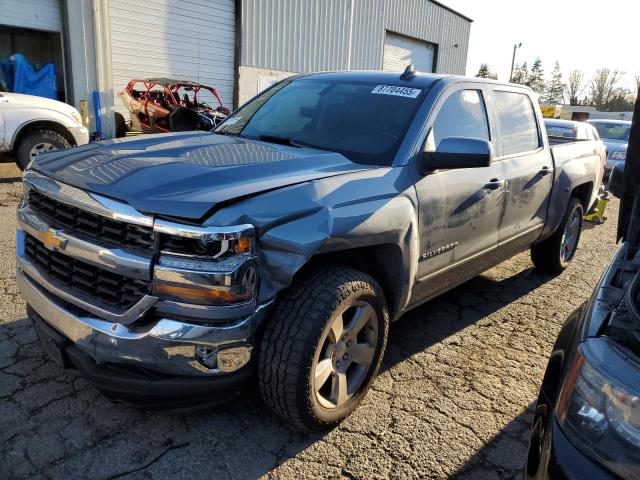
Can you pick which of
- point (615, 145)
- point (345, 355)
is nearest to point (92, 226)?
point (345, 355)

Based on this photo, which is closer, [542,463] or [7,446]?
[542,463]

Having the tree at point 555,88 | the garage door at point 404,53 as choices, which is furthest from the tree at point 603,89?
the garage door at point 404,53

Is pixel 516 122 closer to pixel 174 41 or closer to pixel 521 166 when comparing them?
pixel 521 166

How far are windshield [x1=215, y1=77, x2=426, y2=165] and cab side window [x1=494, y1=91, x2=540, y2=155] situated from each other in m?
1.02

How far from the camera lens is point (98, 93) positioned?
12.1m

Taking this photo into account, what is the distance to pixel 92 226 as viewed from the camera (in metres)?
2.22

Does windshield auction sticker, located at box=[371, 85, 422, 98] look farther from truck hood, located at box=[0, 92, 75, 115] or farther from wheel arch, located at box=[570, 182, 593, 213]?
truck hood, located at box=[0, 92, 75, 115]

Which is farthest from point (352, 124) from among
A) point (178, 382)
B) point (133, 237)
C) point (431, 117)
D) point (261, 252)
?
point (178, 382)

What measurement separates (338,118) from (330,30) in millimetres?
16525

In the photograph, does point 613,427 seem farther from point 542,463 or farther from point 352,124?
point 352,124

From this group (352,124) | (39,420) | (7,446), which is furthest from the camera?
(352,124)

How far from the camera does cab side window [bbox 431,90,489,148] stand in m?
3.18

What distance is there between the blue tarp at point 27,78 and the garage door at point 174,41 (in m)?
1.64

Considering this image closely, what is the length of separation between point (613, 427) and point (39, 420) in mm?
2449
